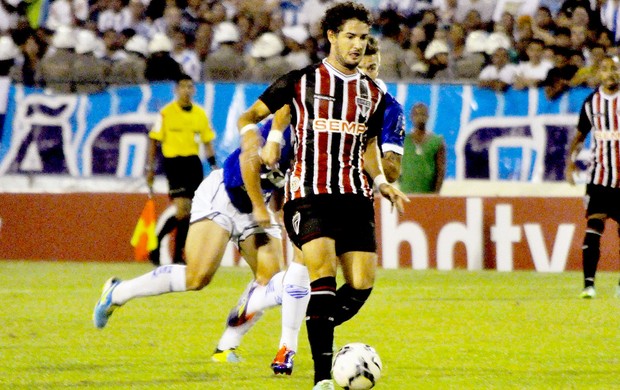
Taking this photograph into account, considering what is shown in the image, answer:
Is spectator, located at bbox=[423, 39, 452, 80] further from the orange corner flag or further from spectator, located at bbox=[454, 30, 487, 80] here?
the orange corner flag

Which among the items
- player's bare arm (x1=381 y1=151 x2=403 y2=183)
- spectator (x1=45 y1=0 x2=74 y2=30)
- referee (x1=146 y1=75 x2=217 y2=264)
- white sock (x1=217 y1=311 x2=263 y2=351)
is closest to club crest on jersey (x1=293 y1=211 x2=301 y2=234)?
player's bare arm (x1=381 y1=151 x2=403 y2=183)

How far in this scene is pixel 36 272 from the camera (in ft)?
49.9

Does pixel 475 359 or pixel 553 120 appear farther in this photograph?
pixel 553 120

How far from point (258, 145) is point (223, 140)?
9534mm

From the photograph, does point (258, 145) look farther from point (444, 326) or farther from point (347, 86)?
point (444, 326)

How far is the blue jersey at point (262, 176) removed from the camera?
775 cm

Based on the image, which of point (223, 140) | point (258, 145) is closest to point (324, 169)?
point (258, 145)

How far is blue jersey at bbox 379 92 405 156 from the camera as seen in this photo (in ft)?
23.8

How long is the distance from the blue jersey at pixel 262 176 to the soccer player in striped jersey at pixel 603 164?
16.0 feet

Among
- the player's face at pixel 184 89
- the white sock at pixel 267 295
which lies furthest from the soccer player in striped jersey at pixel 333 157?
the player's face at pixel 184 89

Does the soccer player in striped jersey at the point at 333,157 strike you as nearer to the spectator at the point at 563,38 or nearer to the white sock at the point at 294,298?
the white sock at the point at 294,298

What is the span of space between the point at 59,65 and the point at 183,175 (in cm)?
379

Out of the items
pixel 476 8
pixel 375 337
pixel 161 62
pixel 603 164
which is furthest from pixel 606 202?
pixel 161 62

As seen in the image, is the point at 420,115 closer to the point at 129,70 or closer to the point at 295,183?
the point at 129,70
